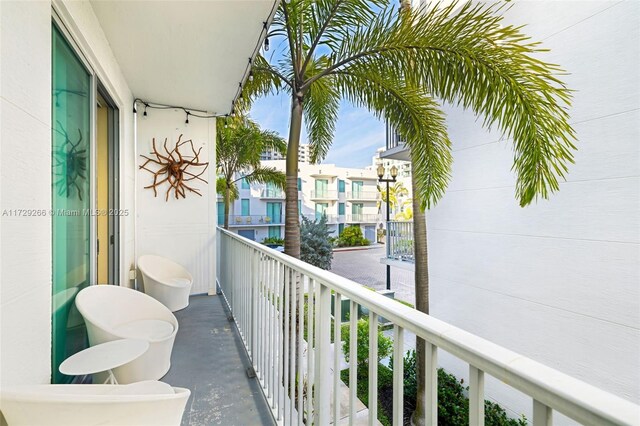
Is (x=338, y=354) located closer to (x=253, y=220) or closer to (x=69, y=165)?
(x=69, y=165)

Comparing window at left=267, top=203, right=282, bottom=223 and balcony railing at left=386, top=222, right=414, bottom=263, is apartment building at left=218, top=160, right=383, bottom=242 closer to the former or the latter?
window at left=267, top=203, right=282, bottom=223

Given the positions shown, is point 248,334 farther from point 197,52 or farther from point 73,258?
point 197,52

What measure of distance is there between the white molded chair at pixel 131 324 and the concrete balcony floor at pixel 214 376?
29 cm

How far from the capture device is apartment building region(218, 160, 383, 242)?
747 inches

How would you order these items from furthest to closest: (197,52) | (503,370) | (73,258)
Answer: (197,52)
(73,258)
(503,370)

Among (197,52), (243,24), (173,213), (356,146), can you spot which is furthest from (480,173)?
(356,146)

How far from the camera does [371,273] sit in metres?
12.5

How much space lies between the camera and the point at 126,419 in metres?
0.79

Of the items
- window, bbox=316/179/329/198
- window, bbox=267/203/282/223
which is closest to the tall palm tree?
window, bbox=267/203/282/223

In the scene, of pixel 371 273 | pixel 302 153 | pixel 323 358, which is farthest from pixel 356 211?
pixel 323 358

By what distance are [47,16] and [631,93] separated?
3.74 metres

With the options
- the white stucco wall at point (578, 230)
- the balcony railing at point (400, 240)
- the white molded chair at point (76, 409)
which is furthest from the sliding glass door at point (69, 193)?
the balcony railing at point (400, 240)

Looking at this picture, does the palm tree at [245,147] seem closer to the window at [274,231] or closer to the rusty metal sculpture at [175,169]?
the rusty metal sculpture at [175,169]

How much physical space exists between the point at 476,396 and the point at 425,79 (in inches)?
89.7
